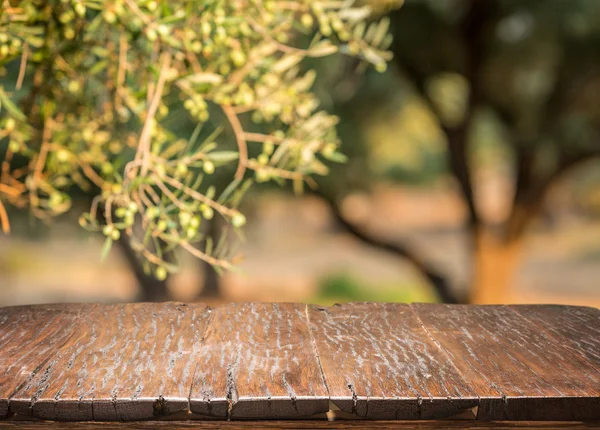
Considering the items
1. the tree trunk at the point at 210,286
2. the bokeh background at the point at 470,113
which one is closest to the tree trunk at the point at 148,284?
the bokeh background at the point at 470,113

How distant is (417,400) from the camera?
127cm

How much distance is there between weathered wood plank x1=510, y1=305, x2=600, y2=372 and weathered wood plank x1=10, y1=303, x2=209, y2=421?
0.82m

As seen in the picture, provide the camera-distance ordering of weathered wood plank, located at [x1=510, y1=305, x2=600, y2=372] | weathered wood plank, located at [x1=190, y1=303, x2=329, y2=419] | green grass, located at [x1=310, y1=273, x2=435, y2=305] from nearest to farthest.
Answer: weathered wood plank, located at [x1=190, y1=303, x2=329, y2=419]
weathered wood plank, located at [x1=510, y1=305, x2=600, y2=372]
green grass, located at [x1=310, y1=273, x2=435, y2=305]

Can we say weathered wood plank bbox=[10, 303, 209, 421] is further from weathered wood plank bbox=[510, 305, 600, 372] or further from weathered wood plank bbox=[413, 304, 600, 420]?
weathered wood plank bbox=[510, 305, 600, 372]

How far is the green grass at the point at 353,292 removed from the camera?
13.7m

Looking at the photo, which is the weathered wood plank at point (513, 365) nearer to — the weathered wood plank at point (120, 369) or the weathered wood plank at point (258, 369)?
the weathered wood plank at point (258, 369)

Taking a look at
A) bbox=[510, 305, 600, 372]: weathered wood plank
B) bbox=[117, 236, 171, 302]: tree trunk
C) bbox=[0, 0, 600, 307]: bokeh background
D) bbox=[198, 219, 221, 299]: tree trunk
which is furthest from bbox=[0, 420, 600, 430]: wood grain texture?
bbox=[198, 219, 221, 299]: tree trunk

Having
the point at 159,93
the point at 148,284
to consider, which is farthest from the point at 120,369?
the point at 148,284

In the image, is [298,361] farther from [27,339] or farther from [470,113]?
[470,113]

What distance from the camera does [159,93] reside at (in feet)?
6.68

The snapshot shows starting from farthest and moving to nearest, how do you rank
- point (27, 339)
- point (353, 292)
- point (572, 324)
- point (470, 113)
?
point (353, 292) → point (470, 113) → point (572, 324) → point (27, 339)

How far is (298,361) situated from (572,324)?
0.74m

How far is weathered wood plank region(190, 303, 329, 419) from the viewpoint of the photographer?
1.26m

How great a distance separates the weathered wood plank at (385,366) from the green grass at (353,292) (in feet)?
38.1
